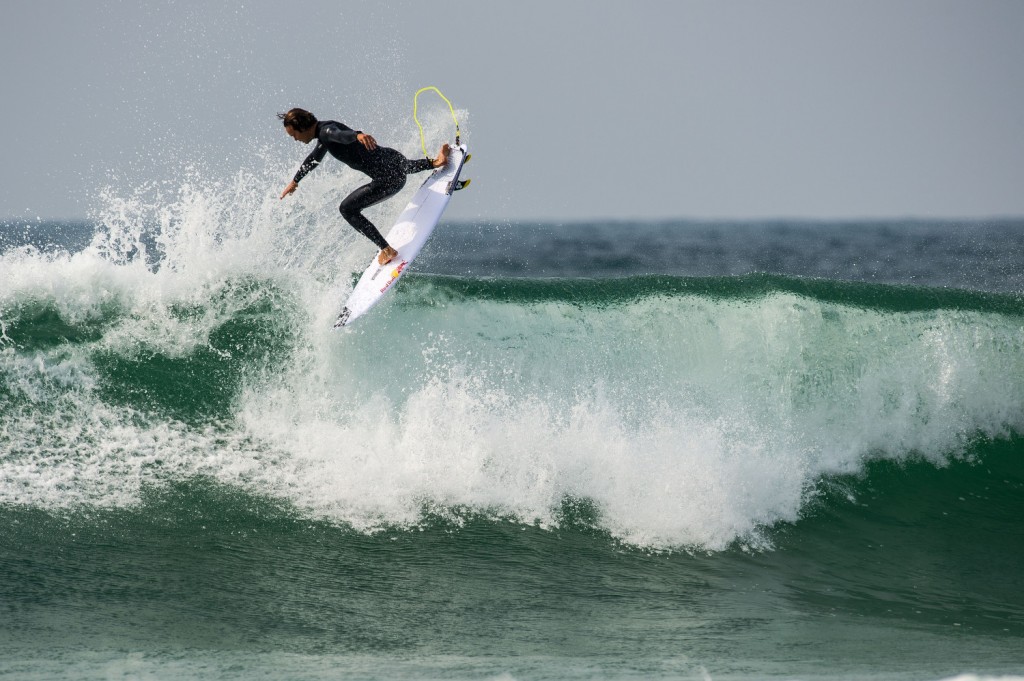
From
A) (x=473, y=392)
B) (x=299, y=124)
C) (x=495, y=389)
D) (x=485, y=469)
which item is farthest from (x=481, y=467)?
(x=299, y=124)

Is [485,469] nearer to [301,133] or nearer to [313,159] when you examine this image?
[313,159]

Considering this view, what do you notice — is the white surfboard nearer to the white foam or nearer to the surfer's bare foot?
the surfer's bare foot

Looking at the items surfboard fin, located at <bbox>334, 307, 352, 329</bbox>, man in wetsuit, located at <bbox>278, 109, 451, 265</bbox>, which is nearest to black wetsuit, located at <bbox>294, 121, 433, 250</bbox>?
man in wetsuit, located at <bbox>278, 109, 451, 265</bbox>

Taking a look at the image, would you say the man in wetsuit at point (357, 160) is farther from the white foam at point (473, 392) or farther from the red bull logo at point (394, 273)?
the white foam at point (473, 392)

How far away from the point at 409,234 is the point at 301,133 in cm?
149

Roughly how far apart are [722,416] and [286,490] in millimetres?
3582

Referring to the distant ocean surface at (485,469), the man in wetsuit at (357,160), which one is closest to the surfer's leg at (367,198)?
the man in wetsuit at (357,160)

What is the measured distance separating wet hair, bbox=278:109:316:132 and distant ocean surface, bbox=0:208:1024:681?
5.96 ft

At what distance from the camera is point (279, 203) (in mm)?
8500

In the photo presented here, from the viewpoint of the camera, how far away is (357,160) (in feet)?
22.5

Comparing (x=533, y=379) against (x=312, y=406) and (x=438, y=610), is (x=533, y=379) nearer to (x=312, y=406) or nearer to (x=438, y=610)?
(x=312, y=406)

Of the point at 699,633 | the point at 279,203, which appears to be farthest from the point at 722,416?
the point at 279,203

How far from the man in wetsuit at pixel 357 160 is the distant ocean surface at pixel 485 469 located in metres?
1.09

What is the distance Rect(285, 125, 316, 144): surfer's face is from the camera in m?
6.42
